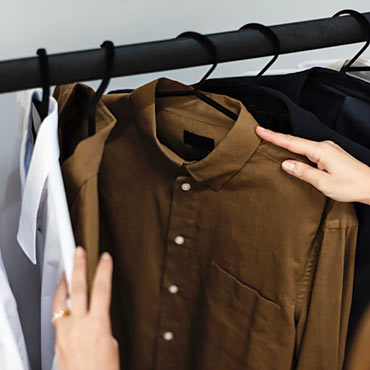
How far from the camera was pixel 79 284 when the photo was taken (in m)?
0.50

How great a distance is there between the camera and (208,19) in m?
0.94

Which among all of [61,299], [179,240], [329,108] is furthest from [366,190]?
[61,299]

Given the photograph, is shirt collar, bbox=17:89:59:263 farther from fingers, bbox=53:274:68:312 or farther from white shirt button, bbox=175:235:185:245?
white shirt button, bbox=175:235:185:245

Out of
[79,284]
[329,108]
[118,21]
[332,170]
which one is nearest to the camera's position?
[79,284]

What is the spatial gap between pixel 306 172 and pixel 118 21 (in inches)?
17.2

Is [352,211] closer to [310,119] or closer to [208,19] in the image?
[310,119]

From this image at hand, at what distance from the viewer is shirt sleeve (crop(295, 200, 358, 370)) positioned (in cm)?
67

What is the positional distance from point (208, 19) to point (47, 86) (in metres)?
0.50

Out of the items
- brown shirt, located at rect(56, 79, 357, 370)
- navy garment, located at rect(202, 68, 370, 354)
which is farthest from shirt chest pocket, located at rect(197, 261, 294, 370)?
navy garment, located at rect(202, 68, 370, 354)

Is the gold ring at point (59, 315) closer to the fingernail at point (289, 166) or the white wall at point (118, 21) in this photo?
the fingernail at point (289, 166)

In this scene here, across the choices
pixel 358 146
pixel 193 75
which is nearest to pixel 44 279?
pixel 358 146

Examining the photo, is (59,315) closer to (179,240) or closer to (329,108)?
(179,240)

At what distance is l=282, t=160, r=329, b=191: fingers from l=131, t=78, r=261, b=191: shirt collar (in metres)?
0.05

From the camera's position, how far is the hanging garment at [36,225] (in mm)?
520
